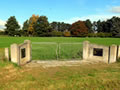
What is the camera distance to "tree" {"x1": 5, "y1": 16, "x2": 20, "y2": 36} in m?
57.5

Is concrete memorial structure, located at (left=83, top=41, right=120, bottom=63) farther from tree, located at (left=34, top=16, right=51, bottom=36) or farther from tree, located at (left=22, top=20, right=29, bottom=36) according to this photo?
tree, located at (left=22, top=20, right=29, bottom=36)

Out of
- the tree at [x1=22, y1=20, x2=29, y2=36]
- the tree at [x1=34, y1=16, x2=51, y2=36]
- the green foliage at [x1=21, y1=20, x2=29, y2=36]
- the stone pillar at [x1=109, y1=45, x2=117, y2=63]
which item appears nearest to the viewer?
the stone pillar at [x1=109, y1=45, x2=117, y2=63]

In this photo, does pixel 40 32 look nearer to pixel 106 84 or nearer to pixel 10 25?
pixel 10 25

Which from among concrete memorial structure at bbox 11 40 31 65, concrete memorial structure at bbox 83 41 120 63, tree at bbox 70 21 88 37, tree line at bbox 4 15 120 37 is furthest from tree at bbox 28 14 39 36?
concrete memorial structure at bbox 83 41 120 63

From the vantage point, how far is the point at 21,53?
6949 mm

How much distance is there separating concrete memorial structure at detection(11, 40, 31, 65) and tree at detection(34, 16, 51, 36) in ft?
175

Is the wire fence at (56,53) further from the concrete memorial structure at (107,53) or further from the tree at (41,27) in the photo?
the tree at (41,27)

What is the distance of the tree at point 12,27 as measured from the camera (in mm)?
57531

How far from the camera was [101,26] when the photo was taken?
8731cm

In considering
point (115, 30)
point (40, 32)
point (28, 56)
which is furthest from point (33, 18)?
point (28, 56)

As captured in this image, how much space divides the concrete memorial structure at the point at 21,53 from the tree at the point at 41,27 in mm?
53477

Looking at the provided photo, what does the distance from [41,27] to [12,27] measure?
45.8ft

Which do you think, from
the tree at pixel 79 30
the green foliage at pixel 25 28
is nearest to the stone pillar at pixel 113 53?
the green foliage at pixel 25 28

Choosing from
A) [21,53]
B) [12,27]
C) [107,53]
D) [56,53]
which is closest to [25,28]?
[12,27]
